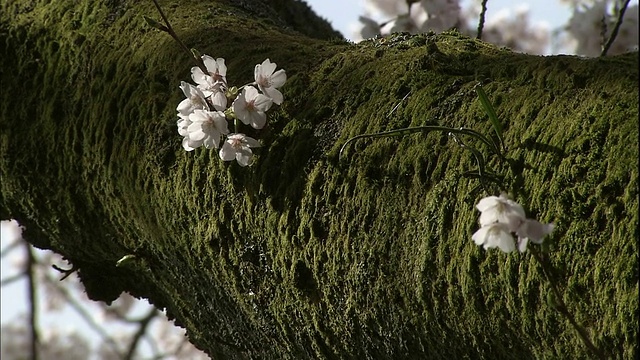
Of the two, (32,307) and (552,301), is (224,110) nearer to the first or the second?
(552,301)

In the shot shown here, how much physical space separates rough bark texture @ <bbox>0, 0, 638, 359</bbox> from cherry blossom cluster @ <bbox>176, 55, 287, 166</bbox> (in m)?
0.04

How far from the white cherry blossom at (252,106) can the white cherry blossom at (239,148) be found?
3 cm

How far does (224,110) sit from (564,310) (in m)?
0.55

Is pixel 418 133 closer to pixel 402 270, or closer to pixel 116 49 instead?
pixel 402 270

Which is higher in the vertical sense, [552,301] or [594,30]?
[594,30]

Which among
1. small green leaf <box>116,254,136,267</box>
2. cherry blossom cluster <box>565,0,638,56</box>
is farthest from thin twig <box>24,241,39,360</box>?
cherry blossom cluster <box>565,0,638,56</box>

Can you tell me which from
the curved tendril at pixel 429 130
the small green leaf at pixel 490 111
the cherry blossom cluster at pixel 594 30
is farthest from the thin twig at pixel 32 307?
the small green leaf at pixel 490 111

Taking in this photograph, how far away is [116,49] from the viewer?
1376mm

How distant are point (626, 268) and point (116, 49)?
0.97 metres

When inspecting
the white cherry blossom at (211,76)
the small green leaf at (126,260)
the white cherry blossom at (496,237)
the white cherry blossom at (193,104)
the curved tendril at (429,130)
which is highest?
the white cherry blossom at (211,76)

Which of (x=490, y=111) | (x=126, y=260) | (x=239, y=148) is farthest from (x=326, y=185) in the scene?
(x=126, y=260)

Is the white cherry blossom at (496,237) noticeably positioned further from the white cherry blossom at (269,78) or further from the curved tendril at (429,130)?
the white cherry blossom at (269,78)

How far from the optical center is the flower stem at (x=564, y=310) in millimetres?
773

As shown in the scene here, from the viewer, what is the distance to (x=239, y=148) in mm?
1058
